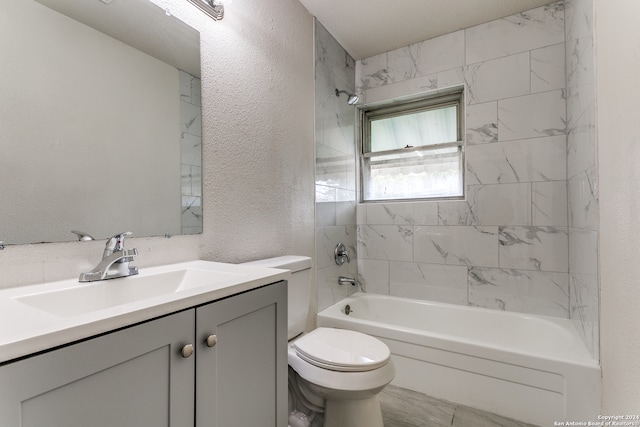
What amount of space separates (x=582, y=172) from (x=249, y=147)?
5.92 ft

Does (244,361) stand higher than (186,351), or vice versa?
(186,351)

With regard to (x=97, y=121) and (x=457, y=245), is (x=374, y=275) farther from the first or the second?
(x=97, y=121)

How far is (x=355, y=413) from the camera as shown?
1333 mm

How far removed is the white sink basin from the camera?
30.9 inches

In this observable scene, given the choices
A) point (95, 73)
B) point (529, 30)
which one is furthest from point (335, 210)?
point (529, 30)

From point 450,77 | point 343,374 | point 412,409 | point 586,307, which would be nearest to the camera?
point 343,374

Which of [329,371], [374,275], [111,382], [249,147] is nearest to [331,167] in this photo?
[249,147]

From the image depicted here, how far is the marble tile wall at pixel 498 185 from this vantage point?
2045 mm

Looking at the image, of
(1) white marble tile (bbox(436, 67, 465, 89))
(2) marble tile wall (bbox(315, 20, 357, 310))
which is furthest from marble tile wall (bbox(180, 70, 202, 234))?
(1) white marble tile (bbox(436, 67, 465, 89))

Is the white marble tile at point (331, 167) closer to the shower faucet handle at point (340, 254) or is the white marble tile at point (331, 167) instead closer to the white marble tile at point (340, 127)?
the white marble tile at point (340, 127)

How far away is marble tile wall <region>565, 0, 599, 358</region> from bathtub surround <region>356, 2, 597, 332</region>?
0.06 meters

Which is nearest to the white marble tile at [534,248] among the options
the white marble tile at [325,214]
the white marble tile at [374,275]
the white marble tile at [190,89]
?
the white marble tile at [374,275]

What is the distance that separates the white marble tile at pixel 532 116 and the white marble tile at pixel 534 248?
0.67 m

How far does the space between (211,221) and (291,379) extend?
90 cm
